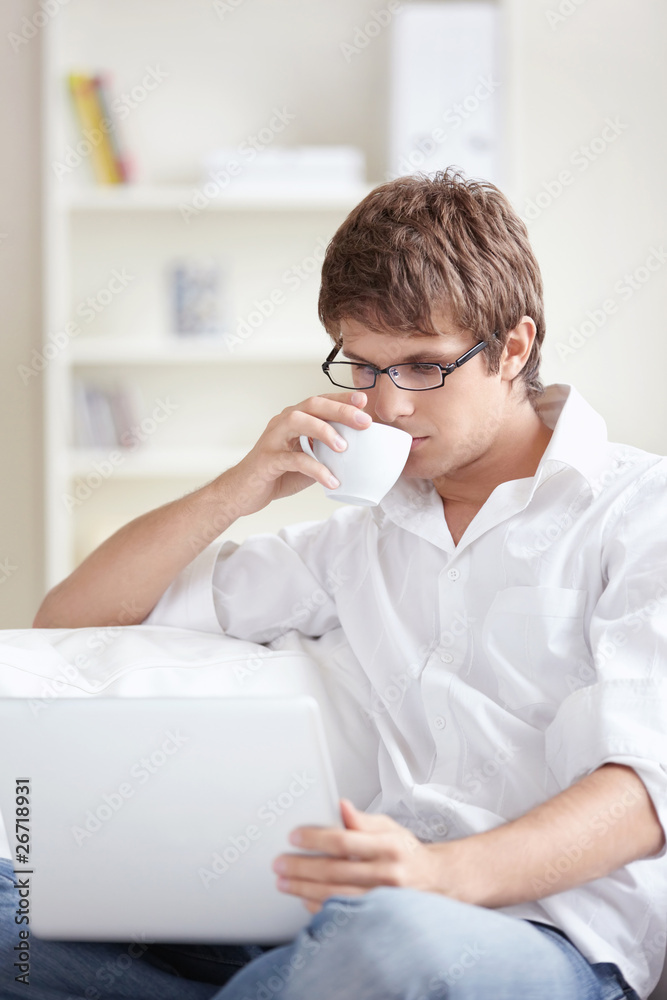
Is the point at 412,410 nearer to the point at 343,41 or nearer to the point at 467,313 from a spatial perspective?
the point at 467,313

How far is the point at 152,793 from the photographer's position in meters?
0.78

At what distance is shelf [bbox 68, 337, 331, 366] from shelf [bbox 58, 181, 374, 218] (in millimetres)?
391

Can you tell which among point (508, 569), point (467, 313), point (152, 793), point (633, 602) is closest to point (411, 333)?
point (467, 313)

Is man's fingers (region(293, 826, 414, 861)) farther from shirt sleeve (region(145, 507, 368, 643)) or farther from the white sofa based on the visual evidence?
shirt sleeve (region(145, 507, 368, 643))

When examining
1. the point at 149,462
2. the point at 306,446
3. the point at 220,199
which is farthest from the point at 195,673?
the point at 220,199

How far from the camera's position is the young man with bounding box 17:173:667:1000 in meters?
0.78

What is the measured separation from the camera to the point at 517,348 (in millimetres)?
1254

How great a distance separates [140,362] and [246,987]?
221 cm

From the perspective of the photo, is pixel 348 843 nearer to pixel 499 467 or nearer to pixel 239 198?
pixel 499 467

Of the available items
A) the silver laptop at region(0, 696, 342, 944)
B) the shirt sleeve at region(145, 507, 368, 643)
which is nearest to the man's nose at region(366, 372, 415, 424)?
the shirt sleeve at region(145, 507, 368, 643)

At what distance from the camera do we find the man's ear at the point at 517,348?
124cm

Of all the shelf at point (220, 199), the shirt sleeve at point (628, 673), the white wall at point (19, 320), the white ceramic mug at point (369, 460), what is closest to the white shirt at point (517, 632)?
the shirt sleeve at point (628, 673)

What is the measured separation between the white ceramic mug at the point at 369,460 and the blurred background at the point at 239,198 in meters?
1.66

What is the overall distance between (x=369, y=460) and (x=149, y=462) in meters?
1.78
